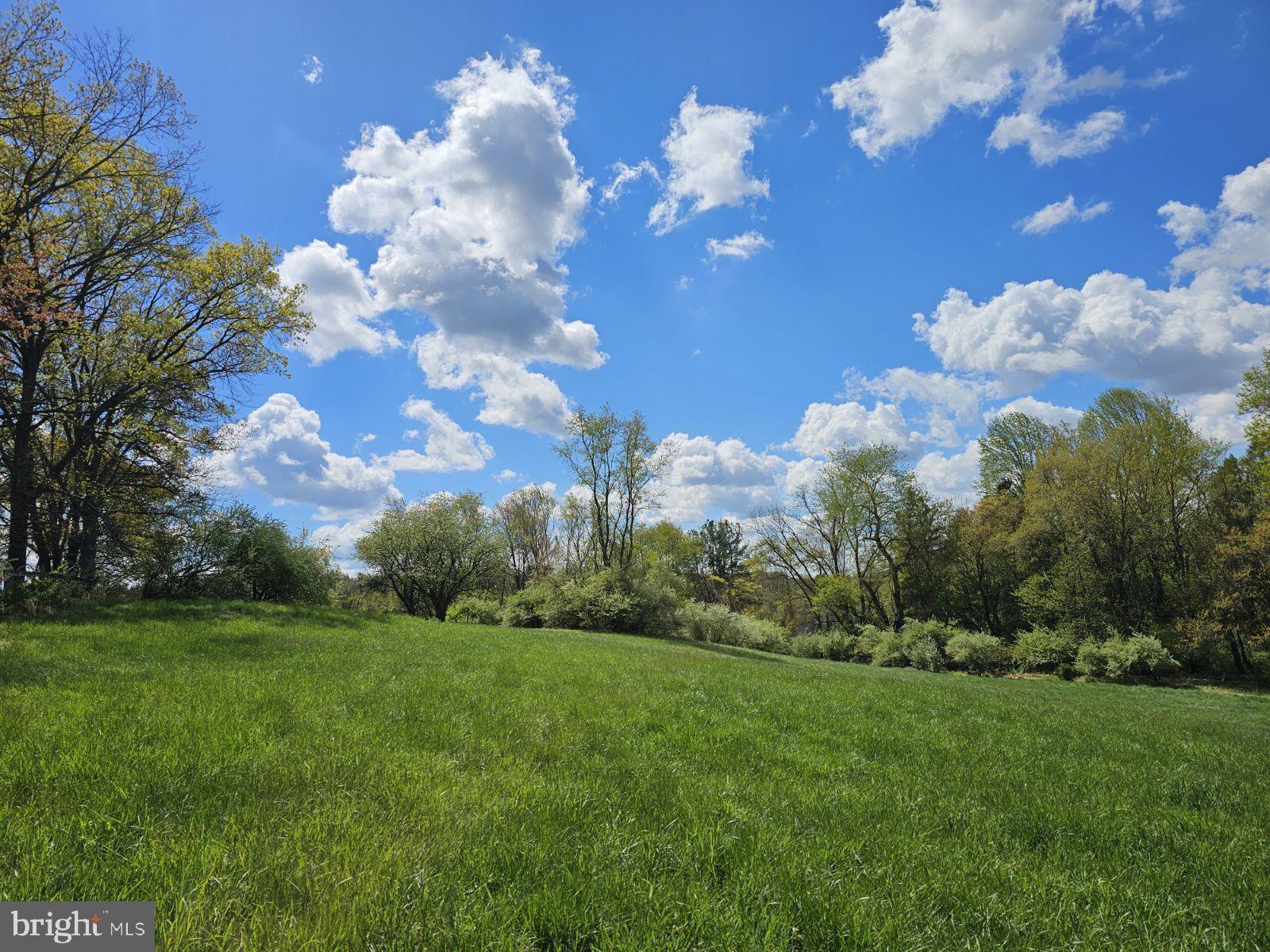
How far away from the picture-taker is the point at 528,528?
6141 centimetres

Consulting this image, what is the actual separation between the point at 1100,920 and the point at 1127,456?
132ft

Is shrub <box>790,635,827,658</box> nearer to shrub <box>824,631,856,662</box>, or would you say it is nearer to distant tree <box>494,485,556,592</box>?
shrub <box>824,631,856,662</box>

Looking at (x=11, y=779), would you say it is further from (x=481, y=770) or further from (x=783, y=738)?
(x=783, y=738)

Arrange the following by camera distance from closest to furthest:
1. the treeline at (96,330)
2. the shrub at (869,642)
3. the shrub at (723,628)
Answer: the treeline at (96,330) < the shrub at (723,628) < the shrub at (869,642)

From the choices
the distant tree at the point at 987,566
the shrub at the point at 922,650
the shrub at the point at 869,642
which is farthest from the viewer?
the distant tree at the point at 987,566

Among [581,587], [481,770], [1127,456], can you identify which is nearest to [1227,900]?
[481,770]

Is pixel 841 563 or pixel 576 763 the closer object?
pixel 576 763

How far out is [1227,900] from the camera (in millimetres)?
3605

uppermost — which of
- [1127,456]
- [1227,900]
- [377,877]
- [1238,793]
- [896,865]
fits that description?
[1127,456]

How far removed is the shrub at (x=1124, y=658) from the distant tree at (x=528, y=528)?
45350mm

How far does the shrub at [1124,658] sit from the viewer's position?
25.9m

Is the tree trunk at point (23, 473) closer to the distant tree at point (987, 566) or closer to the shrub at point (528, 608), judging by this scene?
the shrub at point (528, 608)

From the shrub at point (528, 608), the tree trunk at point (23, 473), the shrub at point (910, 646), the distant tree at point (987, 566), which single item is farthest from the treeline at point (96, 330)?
the distant tree at point (987, 566)

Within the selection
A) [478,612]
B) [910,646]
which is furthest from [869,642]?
[478,612]
